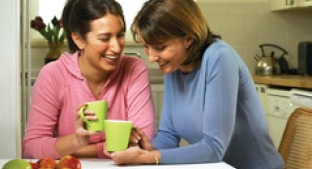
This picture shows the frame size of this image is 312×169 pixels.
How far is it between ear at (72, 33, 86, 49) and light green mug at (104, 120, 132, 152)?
0.52 metres

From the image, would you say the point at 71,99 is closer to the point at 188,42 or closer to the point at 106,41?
the point at 106,41

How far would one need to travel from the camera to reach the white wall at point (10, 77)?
1.39 metres

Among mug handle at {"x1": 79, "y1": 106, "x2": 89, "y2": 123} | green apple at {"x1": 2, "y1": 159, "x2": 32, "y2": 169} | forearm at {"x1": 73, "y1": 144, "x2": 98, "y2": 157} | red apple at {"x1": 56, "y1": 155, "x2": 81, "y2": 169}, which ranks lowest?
forearm at {"x1": 73, "y1": 144, "x2": 98, "y2": 157}

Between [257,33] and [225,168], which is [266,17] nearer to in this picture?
[257,33]

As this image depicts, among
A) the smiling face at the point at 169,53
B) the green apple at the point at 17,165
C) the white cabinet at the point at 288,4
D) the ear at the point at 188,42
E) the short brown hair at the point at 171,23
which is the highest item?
the white cabinet at the point at 288,4

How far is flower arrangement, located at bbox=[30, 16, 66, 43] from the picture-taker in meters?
4.24

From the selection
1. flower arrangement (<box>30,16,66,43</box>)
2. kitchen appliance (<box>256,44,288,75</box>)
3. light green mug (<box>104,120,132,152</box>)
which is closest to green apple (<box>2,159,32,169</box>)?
light green mug (<box>104,120,132,152</box>)

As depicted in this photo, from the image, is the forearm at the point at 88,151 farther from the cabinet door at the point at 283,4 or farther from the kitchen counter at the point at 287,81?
the cabinet door at the point at 283,4

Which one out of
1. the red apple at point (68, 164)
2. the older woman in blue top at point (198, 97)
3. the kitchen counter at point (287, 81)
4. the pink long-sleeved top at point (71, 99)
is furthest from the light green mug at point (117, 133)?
the kitchen counter at point (287, 81)

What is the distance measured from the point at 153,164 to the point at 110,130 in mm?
212

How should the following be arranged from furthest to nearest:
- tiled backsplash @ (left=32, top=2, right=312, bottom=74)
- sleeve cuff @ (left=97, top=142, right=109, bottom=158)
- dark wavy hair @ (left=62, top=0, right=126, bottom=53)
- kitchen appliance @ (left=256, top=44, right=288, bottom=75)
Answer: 1. tiled backsplash @ (left=32, top=2, right=312, bottom=74)
2. kitchen appliance @ (left=256, top=44, right=288, bottom=75)
3. dark wavy hair @ (left=62, top=0, right=126, bottom=53)
4. sleeve cuff @ (left=97, top=142, right=109, bottom=158)

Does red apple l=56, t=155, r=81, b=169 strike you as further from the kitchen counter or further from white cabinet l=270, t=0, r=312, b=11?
white cabinet l=270, t=0, r=312, b=11

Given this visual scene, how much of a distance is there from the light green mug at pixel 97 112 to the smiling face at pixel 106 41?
0.34 meters

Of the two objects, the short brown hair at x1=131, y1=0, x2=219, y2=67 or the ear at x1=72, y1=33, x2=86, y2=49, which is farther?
the ear at x1=72, y1=33, x2=86, y2=49
